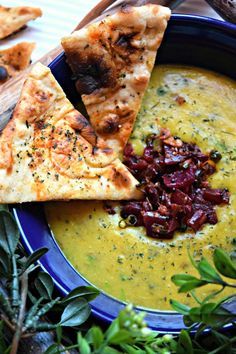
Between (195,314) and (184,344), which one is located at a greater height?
(195,314)

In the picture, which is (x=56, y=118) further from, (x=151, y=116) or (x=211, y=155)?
(x=211, y=155)

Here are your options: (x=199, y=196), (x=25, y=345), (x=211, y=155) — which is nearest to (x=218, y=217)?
A: (x=199, y=196)

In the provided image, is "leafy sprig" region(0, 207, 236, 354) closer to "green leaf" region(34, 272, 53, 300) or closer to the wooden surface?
"green leaf" region(34, 272, 53, 300)

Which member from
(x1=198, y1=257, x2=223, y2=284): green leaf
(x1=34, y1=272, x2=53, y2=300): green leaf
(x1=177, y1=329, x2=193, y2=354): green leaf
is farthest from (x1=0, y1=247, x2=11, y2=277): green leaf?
(x1=198, y1=257, x2=223, y2=284): green leaf

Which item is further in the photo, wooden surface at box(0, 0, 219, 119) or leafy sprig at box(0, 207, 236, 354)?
wooden surface at box(0, 0, 219, 119)

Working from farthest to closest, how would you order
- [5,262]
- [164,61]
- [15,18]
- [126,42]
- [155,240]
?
1. [15,18]
2. [164,61]
3. [126,42]
4. [155,240]
5. [5,262]

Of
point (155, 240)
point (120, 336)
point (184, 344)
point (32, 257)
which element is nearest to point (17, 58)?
point (155, 240)

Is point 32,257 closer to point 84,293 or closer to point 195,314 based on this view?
point 84,293
